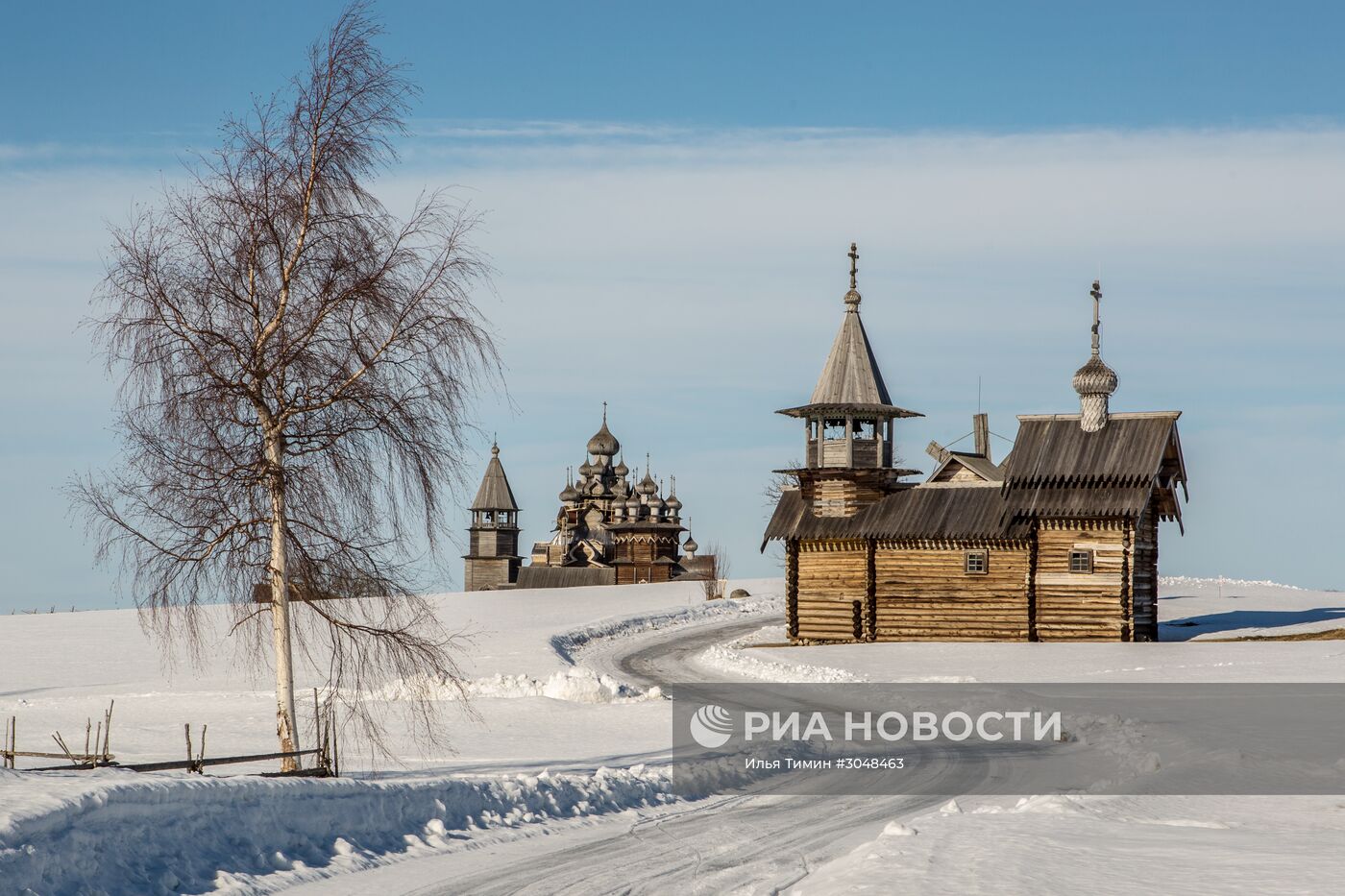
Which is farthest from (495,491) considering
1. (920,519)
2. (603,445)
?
(920,519)

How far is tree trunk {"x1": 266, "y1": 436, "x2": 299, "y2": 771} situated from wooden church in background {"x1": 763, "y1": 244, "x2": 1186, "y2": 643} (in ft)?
101

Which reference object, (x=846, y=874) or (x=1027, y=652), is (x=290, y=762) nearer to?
(x=846, y=874)

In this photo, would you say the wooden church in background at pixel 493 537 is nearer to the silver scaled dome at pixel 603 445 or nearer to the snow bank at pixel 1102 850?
the silver scaled dome at pixel 603 445

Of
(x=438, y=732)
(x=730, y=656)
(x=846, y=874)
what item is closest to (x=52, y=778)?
(x=846, y=874)

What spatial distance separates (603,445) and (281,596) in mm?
115090

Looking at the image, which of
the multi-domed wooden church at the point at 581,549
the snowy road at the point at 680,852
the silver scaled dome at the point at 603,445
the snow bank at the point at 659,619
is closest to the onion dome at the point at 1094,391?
the snow bank at the point at 659,619

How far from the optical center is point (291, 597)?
19.5 meters

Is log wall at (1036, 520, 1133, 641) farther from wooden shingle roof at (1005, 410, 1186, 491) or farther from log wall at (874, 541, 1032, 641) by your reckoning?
wooden shingle roof at (1005, 410, 1186, 491)

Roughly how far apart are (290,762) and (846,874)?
860 centimetres

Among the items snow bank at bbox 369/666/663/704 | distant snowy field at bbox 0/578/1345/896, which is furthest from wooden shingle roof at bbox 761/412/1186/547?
snow bank at bbox 369/666/663/704

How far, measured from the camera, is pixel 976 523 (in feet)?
154

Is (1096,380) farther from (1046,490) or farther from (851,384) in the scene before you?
(851,384)

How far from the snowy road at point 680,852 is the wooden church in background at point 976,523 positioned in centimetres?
2500

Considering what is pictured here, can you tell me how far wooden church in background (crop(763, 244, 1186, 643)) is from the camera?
45.3 meters
